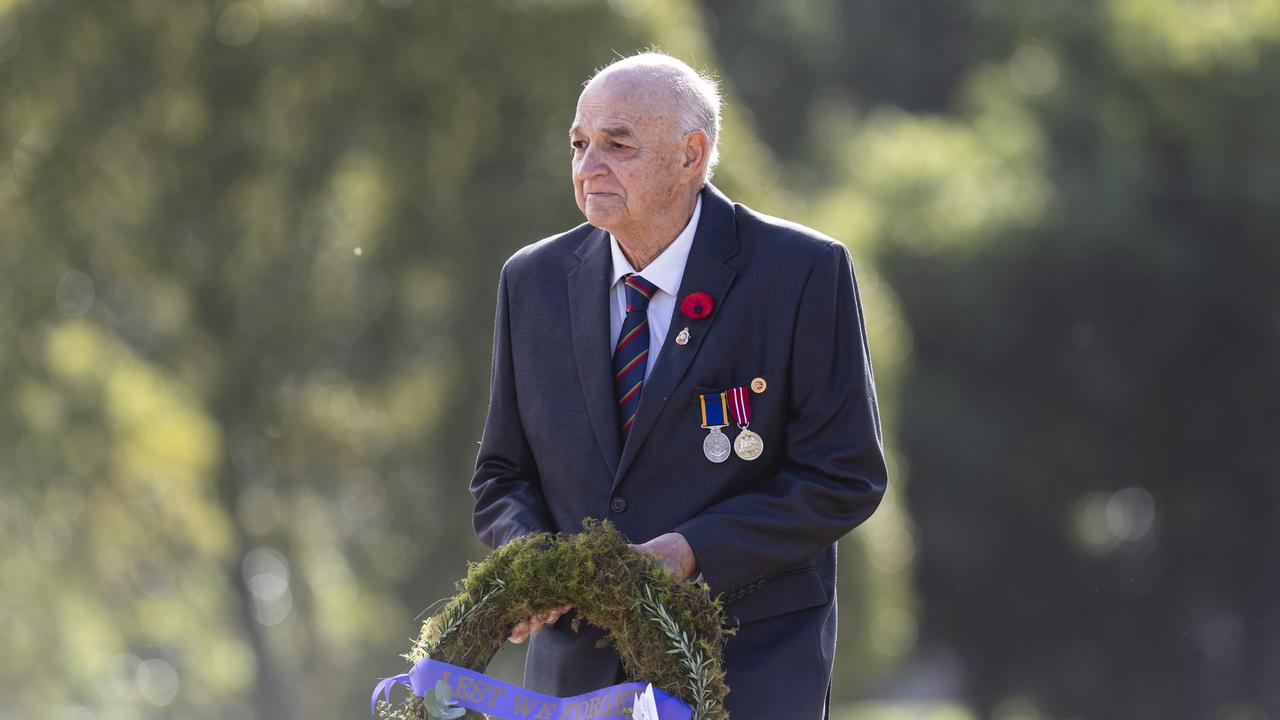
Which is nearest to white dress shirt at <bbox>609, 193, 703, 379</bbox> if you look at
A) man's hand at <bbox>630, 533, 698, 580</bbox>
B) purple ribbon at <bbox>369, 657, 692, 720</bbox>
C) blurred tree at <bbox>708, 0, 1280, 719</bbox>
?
man's hand at <bbox>630, 533, 698, 580</bbox>

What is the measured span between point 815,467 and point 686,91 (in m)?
0.85

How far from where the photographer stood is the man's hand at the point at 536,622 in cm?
344

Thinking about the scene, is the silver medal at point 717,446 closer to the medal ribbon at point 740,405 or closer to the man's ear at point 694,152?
the medal ribbon at point 740,405

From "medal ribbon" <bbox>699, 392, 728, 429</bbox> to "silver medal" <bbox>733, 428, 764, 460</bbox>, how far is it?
46 mm

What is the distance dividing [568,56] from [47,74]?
4487 millimetres

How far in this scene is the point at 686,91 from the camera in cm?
359

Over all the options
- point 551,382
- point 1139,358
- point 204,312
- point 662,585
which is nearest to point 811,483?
point 662,585

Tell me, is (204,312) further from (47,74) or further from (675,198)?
→ (675,198)

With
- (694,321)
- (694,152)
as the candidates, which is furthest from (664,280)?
(694,152)

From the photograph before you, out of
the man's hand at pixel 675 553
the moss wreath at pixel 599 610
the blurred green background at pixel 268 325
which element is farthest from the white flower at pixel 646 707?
the blurred green background at pixel 268 325

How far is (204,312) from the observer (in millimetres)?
14766

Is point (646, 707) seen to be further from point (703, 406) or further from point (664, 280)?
point (664, 280)

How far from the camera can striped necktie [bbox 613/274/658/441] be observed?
363cm

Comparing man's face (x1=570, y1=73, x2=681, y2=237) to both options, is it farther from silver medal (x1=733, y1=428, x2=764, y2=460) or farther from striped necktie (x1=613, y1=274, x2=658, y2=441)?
silver medal (x1=733, y1=428, x2=764, y2=460)
